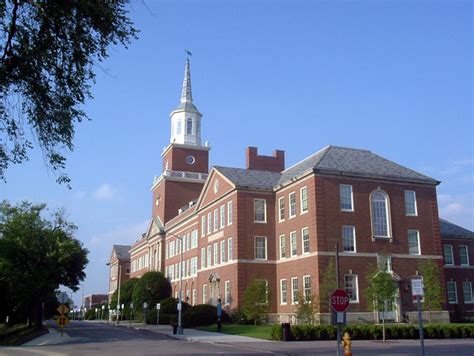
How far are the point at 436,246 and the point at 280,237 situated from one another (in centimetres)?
1306

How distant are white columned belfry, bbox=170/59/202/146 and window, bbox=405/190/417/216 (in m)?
40.0

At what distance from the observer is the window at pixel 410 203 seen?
149ft

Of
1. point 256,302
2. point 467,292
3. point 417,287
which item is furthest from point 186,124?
point 417,287

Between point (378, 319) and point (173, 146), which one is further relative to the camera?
point (173, 146)

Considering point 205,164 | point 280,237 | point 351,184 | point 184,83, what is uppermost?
point 184,83

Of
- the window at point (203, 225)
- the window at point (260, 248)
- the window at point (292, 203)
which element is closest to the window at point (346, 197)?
the window at point (292, 203)

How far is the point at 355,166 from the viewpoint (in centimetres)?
4544

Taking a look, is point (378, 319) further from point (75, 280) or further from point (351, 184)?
point (75, 280)

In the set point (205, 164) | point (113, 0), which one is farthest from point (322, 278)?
point (205, 164)

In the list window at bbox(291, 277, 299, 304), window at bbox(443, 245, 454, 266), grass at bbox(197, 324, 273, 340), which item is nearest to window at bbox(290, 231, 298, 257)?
window at bbox(291, 277, 299, 304)

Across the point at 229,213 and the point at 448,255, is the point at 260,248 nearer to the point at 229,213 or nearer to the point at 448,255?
the point at 229,213

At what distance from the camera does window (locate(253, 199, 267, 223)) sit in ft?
165

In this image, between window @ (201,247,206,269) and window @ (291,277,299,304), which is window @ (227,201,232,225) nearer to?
window @ (201,247,206,269)

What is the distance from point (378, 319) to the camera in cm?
4091
